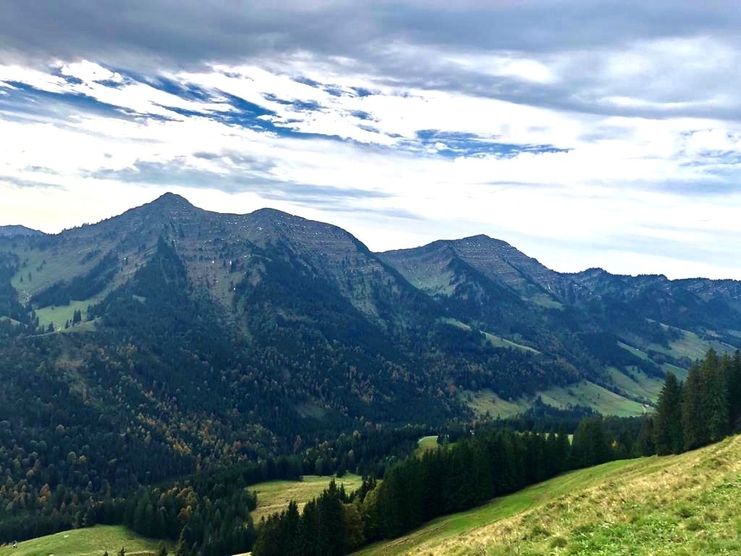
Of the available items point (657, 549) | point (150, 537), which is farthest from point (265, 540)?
point (150, 537)

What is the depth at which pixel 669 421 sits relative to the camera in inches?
3809

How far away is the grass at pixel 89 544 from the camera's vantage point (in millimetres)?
139575

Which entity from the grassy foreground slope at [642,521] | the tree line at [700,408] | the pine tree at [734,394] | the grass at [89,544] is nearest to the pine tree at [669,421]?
the tree line at [700,408]

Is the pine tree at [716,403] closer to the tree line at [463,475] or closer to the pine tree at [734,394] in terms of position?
the tree line at [463,475]

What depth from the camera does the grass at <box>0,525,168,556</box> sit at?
139575 millimetres

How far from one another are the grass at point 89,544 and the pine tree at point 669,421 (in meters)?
128

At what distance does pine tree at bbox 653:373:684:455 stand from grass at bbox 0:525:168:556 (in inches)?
5042

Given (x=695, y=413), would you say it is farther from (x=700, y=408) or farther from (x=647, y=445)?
(x=647, y=445)

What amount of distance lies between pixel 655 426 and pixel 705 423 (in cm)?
1260

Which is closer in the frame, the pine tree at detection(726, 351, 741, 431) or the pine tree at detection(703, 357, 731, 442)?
the pine tree at detection(703, 357, 731, 442)

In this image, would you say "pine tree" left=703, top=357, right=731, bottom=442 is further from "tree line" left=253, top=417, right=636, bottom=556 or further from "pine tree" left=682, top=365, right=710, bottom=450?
"tree line" left=253, top=417, right=636, bottom=556

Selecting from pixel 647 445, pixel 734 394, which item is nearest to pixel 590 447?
pixel 647 445

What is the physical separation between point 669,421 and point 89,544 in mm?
149625

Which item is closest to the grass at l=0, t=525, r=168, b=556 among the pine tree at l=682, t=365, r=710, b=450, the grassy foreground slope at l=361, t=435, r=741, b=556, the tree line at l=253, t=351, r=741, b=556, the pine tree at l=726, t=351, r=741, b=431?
the tree line at l=253, t=351, r=741, b=556
